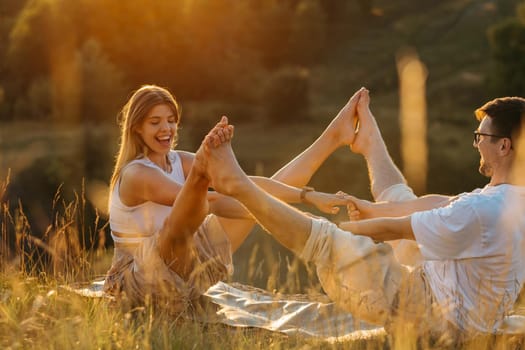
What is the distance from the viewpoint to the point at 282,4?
30938 mm

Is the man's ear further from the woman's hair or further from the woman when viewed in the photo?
the woman's hair

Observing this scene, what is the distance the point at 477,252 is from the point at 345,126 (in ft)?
6.99

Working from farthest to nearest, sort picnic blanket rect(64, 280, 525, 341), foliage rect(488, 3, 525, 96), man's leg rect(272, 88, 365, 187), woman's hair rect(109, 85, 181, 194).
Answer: foliage rect(488, 3, 525, 96), man's leg rect(272, 88, 365, 187), woman's hair rect(109, 85, 181, 194), picnic blanket rect(64, 280, 525, 341)

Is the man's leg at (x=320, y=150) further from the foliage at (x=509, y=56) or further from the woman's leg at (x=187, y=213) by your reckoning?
the foliage at (x=509, y=56)

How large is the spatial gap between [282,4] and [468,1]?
10287 mm

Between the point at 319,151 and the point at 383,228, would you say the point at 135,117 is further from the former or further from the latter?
the point at 383,228

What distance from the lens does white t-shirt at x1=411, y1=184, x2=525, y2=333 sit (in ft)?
11.6

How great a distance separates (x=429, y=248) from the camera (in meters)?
3.62

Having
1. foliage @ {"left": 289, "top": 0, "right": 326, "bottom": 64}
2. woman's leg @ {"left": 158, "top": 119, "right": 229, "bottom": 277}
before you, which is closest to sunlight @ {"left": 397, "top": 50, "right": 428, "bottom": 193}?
foliage @ {"left": 289, "top": 0, "right": 326, "bottom": 64}

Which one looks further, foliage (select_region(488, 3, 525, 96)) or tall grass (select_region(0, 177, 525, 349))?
foliage (select_region(488, 3, 525, 96))

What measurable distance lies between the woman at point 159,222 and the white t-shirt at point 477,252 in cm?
121

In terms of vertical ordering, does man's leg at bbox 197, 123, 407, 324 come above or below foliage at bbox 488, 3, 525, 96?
below


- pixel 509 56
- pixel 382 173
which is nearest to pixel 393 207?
pixel 382 173

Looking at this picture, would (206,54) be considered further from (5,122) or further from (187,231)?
(187,231)
